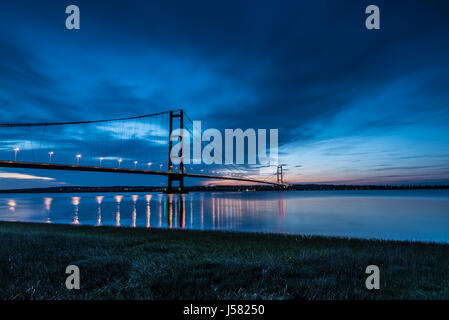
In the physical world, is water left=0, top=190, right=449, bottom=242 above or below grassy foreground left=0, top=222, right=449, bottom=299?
below

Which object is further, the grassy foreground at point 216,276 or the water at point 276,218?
the water at point 276,218

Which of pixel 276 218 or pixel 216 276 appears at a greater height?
pixel 216 276

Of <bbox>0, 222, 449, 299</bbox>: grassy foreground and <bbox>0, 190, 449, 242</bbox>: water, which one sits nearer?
<bbox>0, 222, 449, 299</bbox>: grassy foreground

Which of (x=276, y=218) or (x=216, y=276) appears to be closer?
(x=216, y=276)

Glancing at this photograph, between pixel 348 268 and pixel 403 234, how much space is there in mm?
16762

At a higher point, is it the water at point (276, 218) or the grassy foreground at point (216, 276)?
the grassy foreground at point (216, 276)
